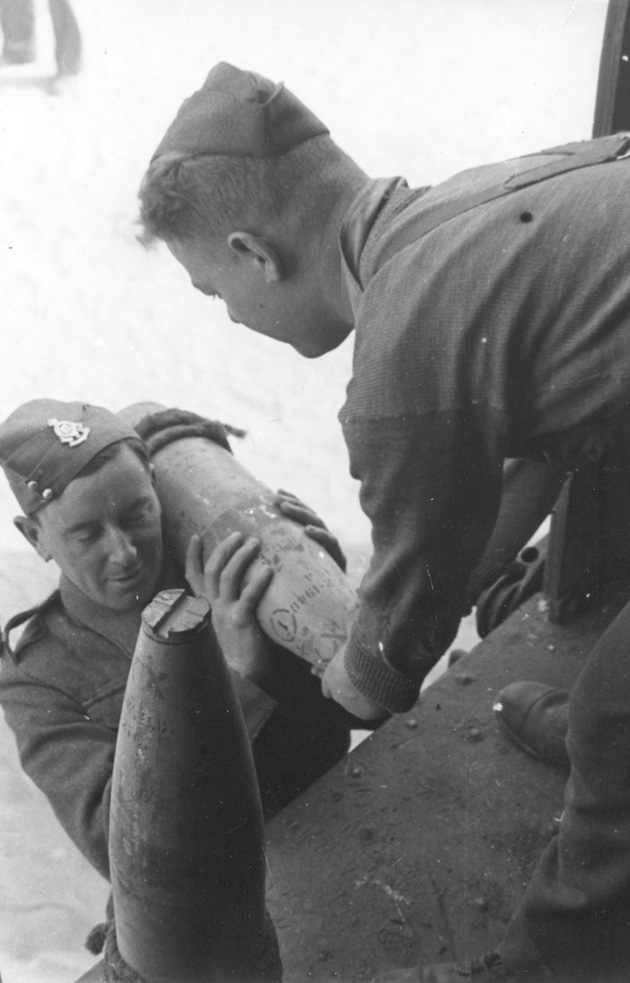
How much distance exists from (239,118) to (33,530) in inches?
30.0

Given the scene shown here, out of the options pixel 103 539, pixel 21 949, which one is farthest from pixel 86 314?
pixel 21 949

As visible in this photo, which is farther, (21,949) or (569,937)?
(21,949)

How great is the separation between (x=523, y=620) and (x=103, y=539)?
1190mm

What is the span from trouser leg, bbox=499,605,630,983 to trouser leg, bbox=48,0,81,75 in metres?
1.19

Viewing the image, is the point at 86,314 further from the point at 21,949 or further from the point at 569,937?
the point at 21,949

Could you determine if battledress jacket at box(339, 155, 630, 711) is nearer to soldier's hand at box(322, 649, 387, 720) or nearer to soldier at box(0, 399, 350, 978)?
soldier's hand at box(322, 649, 387, 720)

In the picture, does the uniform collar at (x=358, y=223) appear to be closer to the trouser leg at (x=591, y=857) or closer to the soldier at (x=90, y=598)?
the soldier at (x=90, y=598)

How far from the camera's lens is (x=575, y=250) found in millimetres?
1132

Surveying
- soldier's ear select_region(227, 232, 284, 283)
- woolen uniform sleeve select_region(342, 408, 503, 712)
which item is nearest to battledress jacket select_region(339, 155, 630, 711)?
woolen uniform sleeve select_region(342, 408, 503, 712)

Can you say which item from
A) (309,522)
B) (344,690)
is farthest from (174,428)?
(344,690)

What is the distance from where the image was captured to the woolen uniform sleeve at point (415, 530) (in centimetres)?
126

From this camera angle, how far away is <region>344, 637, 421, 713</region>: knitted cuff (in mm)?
1495

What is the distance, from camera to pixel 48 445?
1480 mm

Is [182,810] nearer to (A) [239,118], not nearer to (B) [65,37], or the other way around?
(A) [239,118]
